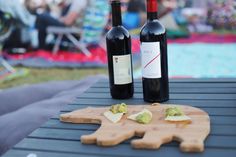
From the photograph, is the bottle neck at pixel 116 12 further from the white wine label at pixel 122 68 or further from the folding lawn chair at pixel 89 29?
the folding lawn chair at pixel 89 29

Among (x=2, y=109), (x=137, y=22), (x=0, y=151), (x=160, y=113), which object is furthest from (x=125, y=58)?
(x=137, y=22)

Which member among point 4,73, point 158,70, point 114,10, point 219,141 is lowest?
point 4,73

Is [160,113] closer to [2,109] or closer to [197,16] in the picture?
[2,109]

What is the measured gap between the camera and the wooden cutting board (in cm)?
88

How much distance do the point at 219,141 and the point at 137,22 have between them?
4773 mm

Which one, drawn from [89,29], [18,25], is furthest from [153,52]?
[18,25]

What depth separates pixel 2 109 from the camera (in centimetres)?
215

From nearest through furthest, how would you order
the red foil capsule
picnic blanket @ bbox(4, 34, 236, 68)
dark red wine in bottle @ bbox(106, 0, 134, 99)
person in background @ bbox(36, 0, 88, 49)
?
the red foil capsule < dark red wine in bottle @ bbox(106, 0, 134, 99) < picnic blanket @ bbox(4, 34, 236, 68) < person in background @ bbox(36, 0, 88, 49)

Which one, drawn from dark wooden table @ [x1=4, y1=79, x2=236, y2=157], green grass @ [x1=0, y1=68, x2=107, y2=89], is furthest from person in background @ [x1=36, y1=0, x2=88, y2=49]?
dark wooden table @ [x1=4, y1=79, x2=236, y2=157]

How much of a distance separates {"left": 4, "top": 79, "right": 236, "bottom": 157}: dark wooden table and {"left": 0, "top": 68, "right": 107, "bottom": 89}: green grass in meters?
2.65

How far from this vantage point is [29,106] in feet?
6.66

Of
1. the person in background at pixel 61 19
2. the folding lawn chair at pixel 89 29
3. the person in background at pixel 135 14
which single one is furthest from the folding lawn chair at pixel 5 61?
the person in background at pixel 135 14

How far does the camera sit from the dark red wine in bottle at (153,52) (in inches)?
45.4

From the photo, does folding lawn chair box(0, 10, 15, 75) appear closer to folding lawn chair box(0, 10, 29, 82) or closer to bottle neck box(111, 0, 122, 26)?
folding lawn chair box(0, 10, 29, 82)
